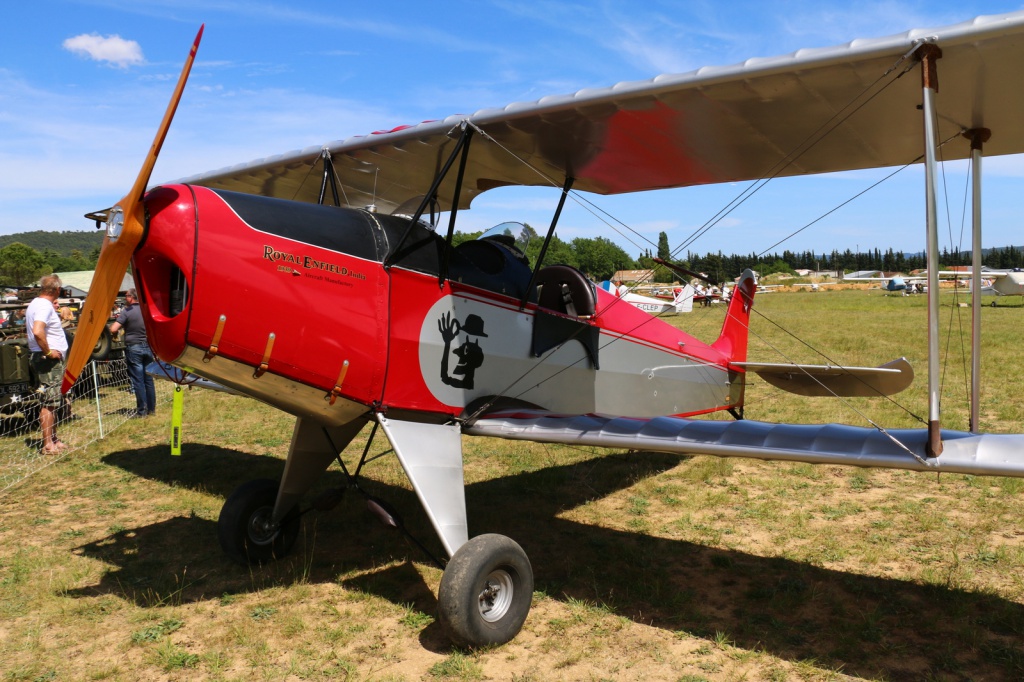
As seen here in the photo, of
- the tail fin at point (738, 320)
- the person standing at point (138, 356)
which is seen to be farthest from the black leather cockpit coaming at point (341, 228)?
the person standing at point (138, 356)

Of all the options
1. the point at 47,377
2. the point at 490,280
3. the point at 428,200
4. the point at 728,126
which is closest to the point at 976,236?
the point at 728,126

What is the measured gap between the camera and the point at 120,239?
353cm

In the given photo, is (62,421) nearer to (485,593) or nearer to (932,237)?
(485,593)

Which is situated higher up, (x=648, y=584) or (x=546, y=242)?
(x=546, y=242)

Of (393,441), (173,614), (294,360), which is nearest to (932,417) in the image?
(393,441)

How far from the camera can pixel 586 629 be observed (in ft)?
13.6

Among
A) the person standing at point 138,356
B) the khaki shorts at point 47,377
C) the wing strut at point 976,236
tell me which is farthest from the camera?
the person standing at point 138,356

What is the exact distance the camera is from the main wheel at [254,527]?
4895 mm

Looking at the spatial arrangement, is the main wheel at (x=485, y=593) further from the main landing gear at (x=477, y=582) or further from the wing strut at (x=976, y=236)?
the wing strut at (x=976, y=236)

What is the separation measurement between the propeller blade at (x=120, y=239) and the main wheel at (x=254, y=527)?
1489 mm

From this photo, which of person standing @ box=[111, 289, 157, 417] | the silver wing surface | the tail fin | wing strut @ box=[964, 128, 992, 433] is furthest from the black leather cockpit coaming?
person standing @ box=[111, 289, 157, 417]

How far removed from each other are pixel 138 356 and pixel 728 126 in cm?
853

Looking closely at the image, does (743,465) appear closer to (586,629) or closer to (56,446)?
(586,629)

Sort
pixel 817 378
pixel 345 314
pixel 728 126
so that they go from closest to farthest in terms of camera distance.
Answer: pixel 345 314
pixel 728 126
pixel 817 378
